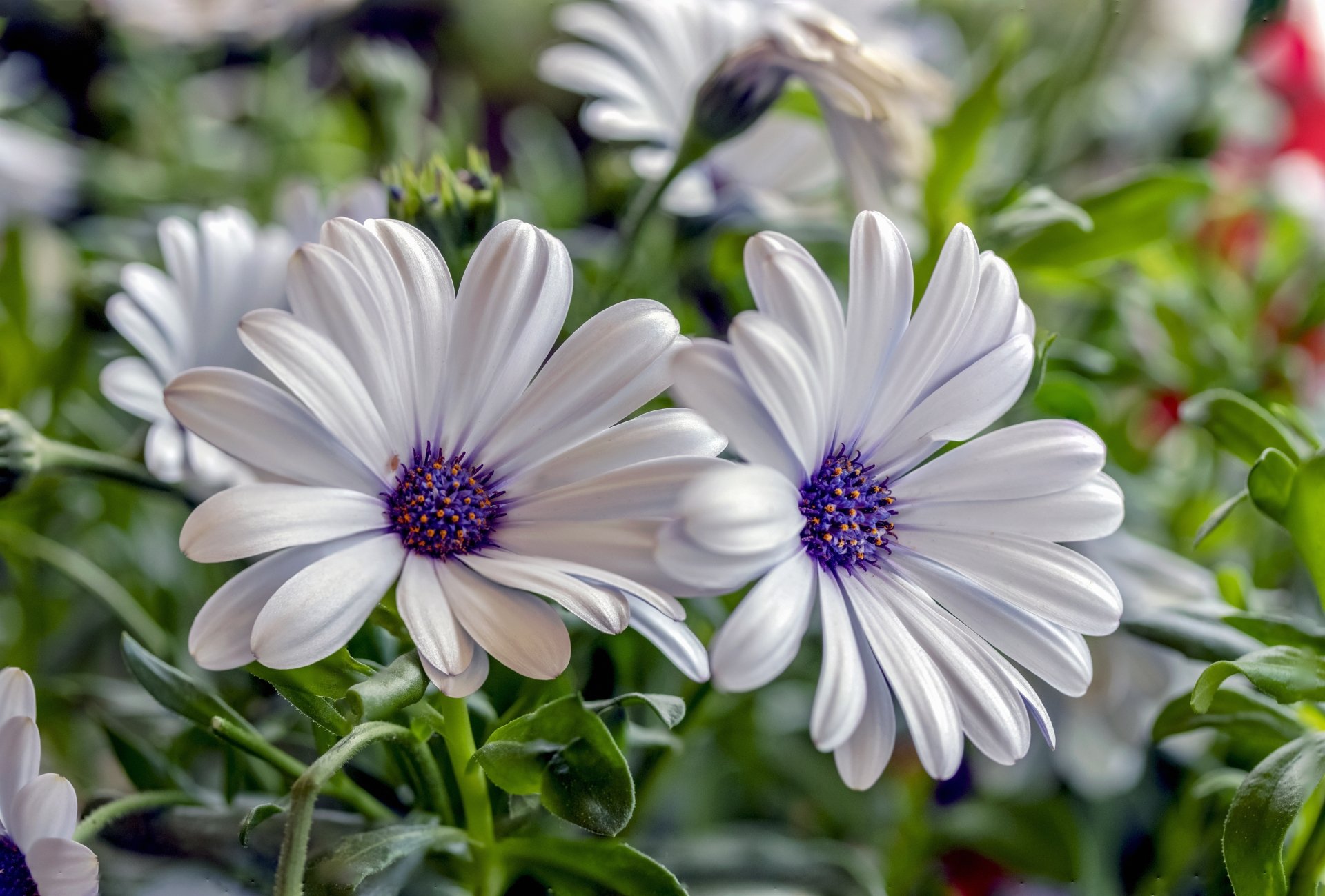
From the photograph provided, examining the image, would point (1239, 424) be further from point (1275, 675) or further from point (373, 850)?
point (373, 850)

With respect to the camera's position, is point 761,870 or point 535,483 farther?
point 761,870

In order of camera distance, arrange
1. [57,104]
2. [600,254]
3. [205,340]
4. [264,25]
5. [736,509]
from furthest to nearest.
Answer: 1. [57,104]
2. [264,25]
3. [600,254]
4. [205,340]
5. [736,509]

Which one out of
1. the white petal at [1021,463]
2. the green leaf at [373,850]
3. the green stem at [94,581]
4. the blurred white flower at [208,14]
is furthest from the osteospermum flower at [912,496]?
the blurred white flower at [208,14]

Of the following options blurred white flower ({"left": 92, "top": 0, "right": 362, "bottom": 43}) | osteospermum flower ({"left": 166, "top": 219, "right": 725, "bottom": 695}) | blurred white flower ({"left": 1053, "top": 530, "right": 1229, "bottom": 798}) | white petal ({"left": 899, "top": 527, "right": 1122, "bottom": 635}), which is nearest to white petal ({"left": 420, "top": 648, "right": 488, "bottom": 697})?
osteospermum flower ({"left": 166, "top": 219, "right": 725, "bottom": 695})

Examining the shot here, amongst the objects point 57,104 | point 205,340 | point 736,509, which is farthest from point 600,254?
point 57,104

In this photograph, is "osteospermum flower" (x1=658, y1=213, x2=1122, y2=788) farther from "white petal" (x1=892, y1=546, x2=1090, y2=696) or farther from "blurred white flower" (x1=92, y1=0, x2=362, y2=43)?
"blurred white flower" (x1=92, y1=0, x2=362, y2=43)

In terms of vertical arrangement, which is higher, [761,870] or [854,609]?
[854,609]

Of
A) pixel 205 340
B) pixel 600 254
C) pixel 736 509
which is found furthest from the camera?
pixel 600 254

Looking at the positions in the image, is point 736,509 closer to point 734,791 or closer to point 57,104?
point 734,791
